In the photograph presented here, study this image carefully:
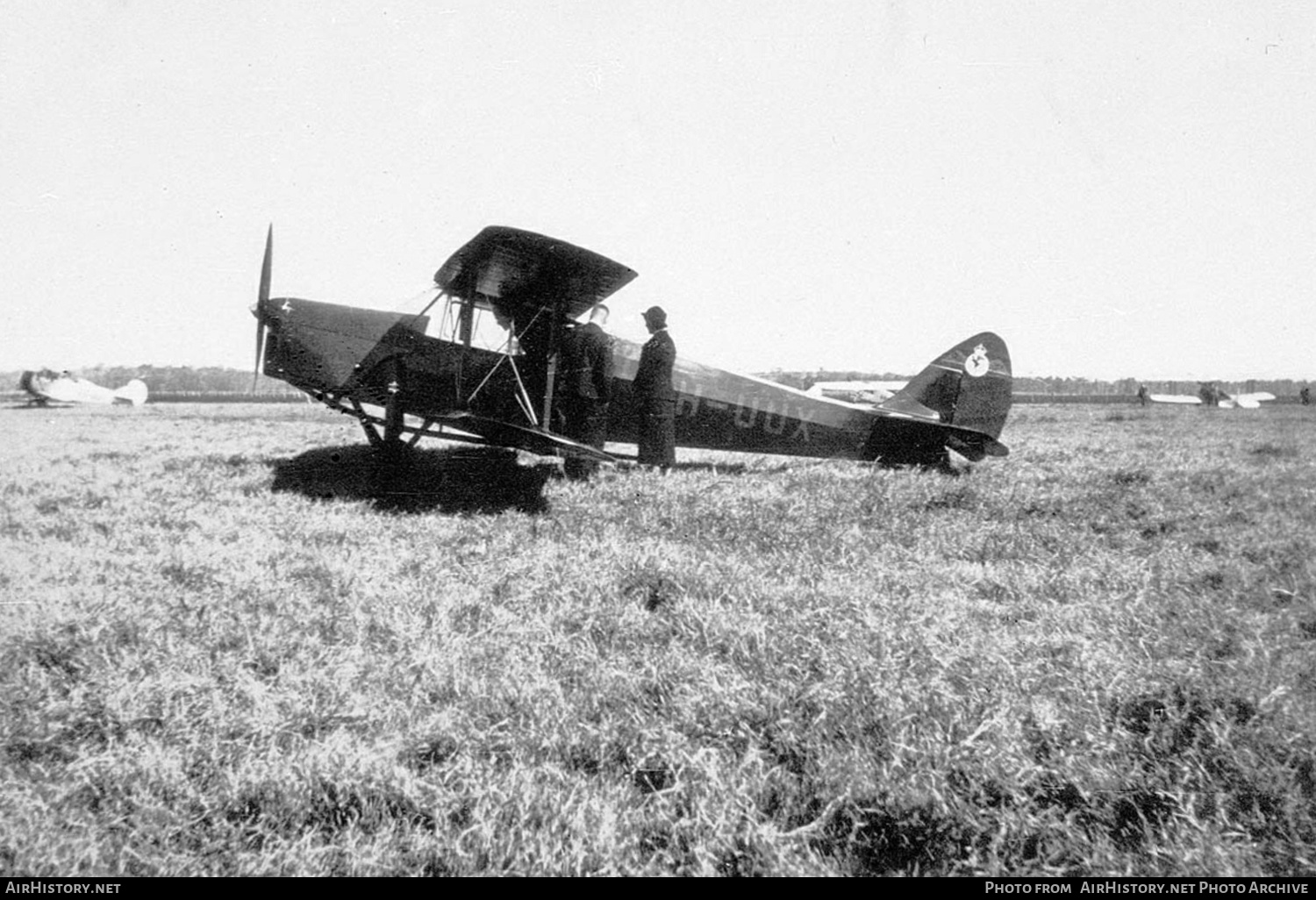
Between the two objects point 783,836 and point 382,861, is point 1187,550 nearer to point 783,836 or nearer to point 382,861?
point 783,836

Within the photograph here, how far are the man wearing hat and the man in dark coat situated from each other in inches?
17.4

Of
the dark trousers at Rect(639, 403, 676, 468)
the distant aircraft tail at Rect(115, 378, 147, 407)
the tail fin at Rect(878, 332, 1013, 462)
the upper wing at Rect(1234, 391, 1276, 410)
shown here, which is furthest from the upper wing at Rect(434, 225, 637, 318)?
the upper wing at Rect(1234, 391, 1276, 410)

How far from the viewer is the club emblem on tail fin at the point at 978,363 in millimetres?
9344

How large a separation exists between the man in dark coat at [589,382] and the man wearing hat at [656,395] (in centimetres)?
44

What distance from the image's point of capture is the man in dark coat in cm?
767

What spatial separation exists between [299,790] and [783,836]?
4.33 feet

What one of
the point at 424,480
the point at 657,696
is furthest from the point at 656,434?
the point at 657,696

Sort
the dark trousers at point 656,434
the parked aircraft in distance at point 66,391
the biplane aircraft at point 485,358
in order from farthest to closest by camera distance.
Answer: the parked aircraft in distance at point 66,391 < the dark trousers at point 656,434 < the biplane aircraft at point 485,358

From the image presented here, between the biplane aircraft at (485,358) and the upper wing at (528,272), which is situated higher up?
the upper wing at (528,272)

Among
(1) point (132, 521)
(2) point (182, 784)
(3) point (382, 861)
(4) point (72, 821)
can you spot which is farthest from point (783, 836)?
(1) point (132, 521)

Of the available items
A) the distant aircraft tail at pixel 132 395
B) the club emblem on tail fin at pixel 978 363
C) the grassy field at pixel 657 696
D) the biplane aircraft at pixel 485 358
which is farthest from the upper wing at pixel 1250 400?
the distant aircraft tail at pixel 132 395

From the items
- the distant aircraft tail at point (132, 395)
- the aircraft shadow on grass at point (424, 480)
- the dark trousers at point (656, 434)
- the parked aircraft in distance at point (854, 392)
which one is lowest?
the distant aircraft tail at point (132, 395)

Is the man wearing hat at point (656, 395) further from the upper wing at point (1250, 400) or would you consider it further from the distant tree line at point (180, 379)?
the distant tree line at point (180, 379)

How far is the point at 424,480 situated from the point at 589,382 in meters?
2.21
